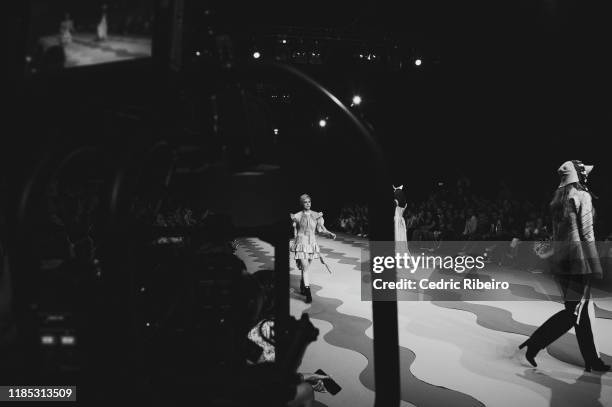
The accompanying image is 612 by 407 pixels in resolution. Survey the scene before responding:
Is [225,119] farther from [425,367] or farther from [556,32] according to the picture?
[556,32]

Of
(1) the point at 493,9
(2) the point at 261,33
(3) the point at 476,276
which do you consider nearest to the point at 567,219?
(3) the point at 476,276

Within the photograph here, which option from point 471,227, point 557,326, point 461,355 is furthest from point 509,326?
point 471,227

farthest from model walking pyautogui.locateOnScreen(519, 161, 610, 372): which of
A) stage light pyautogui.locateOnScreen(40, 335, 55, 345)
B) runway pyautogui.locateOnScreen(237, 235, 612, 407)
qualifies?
stage light pyautogui.locateOnScreen(40, 335, 55, 345)

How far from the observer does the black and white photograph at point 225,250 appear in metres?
1.09

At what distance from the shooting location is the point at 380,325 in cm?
110

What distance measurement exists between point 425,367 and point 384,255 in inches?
118

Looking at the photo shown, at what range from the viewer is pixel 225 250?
78.9 inches

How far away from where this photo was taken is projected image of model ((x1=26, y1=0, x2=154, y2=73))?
115 cm

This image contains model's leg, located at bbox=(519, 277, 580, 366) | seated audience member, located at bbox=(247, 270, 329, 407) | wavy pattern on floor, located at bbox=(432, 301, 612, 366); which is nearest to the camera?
seated audience member, located at bbox=(247, 270, 329, 407)

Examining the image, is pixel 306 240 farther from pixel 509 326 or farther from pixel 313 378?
pixel 313 378

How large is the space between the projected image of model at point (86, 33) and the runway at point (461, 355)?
105 inches

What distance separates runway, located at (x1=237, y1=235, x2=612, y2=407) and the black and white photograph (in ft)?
0.08

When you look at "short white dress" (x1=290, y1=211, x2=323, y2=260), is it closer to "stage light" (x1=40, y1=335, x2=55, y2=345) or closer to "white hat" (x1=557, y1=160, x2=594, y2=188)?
"white hat" (x1=557, y1=160, x2=594, y2=188)

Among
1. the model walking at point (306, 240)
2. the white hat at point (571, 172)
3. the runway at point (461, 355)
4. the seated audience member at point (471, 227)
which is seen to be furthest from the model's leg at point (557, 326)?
the seated audience member at point (471, 227)
